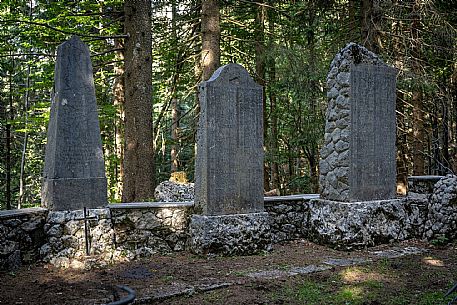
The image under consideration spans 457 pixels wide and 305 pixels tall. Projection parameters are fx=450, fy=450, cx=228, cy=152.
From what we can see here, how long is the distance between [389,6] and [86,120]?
7.79 metres

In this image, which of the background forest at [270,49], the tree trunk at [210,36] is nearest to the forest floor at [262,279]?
the background forest at [270,49]

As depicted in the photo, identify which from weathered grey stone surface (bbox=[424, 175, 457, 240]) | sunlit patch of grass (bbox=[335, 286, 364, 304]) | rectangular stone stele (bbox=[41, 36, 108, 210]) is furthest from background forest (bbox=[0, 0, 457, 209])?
sunlit patch of grass (bbox=[335, 286, 364, 304])

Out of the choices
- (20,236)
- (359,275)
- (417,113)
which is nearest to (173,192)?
(20,236)

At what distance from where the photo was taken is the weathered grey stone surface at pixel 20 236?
5.88 m

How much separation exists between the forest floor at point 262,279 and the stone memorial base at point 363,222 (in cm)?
31

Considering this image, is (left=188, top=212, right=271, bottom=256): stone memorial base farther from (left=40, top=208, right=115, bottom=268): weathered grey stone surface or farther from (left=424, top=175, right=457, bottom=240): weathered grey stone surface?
(left=424, top=175, right=457, bottom=240): weathered grey stone surface

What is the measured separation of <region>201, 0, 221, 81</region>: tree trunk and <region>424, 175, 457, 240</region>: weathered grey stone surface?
556 cm

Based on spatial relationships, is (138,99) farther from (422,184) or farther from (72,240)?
(422,184)

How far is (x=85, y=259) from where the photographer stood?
6176 mm

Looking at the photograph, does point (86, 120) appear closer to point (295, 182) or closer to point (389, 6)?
point (389, 6)

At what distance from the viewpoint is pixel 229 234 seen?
6.91 meters

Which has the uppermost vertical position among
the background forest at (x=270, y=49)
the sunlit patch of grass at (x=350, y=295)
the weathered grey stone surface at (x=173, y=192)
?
the background forest at (x=270, y=49)

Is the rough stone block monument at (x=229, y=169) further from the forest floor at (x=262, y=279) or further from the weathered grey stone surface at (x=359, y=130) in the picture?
the weathered grey stone surface at (x=359, y=130)

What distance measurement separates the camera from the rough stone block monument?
6.80 m
